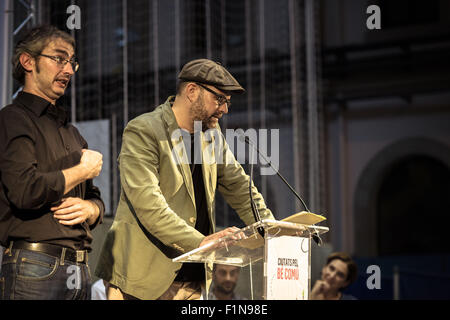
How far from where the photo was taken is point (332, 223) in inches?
398

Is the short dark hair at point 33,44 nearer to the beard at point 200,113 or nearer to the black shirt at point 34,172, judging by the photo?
the black shirt at point 34,172

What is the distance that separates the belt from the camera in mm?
1793

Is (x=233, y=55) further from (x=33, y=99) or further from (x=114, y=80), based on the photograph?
(x=33, y=99)

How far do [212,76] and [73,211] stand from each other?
805 mm

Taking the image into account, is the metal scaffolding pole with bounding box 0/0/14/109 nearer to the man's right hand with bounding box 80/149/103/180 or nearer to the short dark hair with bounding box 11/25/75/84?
the short dark hair with bounding box 11/25/75/84

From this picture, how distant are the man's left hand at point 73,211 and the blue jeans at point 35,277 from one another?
0.12 metres

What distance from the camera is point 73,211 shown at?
190cm

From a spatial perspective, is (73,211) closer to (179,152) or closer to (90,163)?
(90,163)

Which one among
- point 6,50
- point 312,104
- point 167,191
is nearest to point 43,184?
point 167,191

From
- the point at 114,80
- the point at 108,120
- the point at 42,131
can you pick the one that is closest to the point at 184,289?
the point at 42,131

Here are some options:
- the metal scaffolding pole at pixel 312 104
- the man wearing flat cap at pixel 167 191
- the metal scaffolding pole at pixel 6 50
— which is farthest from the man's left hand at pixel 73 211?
the metal scaffolding pole at pixel 312 104

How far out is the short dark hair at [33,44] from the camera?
1.97 metres
